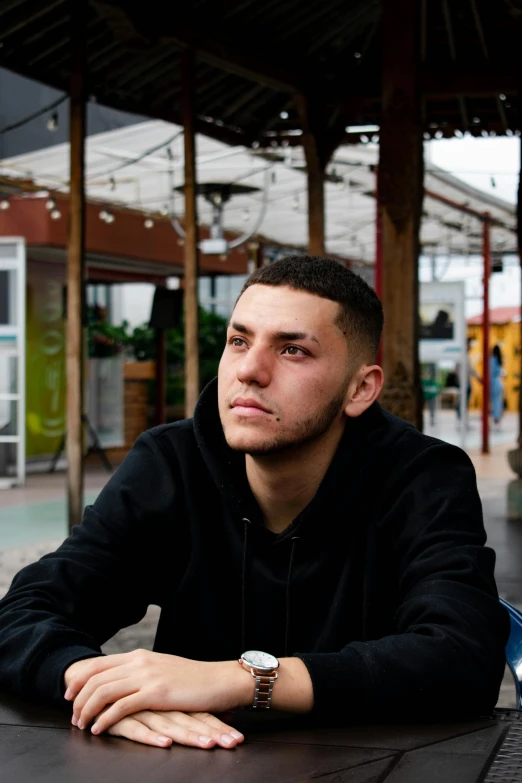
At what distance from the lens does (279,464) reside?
2.01m

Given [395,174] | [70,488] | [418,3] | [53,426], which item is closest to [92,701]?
[395,174]

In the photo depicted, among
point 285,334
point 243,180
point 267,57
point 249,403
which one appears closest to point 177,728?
point 249,403

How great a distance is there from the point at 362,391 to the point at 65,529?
6.20 m

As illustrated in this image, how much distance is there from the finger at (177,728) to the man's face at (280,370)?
1.69ft

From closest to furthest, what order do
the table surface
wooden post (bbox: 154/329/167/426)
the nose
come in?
the table surface, the nose, wooden post (bbox: 154/329/167/426)

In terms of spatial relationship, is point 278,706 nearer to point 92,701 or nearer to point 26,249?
point 92,701

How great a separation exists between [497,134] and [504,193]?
4.03 meters

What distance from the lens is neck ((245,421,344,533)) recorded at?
79.1 inches

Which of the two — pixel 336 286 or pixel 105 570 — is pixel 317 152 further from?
pixel 105 570

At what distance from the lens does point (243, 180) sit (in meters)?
10.2

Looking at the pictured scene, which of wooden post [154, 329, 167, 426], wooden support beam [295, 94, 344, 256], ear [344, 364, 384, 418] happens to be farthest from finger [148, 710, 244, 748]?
wooden post [154, 329, 167, 426]

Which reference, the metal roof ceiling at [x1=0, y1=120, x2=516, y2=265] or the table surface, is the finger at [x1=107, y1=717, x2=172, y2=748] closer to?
the table surface

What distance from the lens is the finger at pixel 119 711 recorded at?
1516mm

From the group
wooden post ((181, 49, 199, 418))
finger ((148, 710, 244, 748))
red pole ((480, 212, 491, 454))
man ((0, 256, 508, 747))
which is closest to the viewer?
finger ((148, 710, 244, 748))
